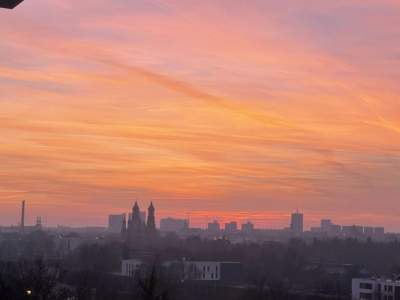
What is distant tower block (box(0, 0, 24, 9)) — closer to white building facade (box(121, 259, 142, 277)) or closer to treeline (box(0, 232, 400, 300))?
treeline (box(0, 232, 400, 300))

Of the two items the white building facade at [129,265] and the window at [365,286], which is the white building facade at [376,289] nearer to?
the window at [365,286]

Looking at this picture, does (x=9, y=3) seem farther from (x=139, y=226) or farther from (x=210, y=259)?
(x=139, y=226)

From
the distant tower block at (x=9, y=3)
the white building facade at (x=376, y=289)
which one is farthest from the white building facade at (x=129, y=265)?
the distant tower block at (x=9, y=3)

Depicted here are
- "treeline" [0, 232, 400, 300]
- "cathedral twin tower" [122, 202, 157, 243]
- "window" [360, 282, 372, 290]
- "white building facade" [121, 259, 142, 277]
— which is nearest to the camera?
"treeline" [0, 232, 400, 300]

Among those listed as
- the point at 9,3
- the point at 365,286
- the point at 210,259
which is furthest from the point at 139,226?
the point at 9,3

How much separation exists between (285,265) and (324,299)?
31.9m

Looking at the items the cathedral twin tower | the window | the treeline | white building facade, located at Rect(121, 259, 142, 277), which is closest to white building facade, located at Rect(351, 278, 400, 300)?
the window

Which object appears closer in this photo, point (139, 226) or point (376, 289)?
point (376, 289)

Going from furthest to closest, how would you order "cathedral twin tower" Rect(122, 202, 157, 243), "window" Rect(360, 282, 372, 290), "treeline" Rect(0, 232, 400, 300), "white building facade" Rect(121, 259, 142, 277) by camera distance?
"cathedral twin tower" Rect(122, 202, 157, 243) → "white building facade" Rect(121, 259, 142, 277) → "window" Rect(360, 282, 372, 290) → "treeline" Rect(0, 232, 400, 300)

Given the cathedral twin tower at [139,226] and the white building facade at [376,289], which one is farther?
the cathedral twin tower at [139,226]

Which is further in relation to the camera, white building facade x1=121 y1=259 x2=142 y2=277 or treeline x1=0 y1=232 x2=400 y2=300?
white building facade x1=121 y1=259 x2=142 y2=277

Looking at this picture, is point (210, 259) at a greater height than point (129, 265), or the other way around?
point (210, 259)

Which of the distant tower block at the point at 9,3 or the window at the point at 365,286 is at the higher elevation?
the distant tower block at the point at 9,3

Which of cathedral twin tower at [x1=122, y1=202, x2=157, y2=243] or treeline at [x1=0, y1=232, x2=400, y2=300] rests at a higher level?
cathedral twin tower at [x1=122, y1=202, x2=157, y2=243]
